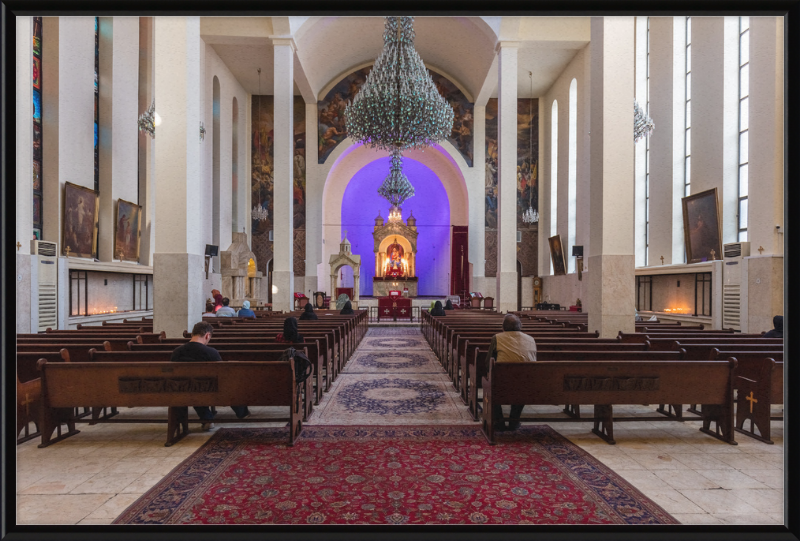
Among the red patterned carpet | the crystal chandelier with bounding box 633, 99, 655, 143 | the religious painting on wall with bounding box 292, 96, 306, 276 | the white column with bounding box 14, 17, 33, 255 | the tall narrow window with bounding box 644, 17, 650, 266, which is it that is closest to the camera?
the red patterned carpet

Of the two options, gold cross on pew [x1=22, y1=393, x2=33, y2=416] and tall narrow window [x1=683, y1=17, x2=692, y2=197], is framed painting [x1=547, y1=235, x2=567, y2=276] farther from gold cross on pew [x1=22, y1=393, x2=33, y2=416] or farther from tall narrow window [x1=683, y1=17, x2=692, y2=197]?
gold cross on pew [x1=22, y1=393, x2=33, y2=416]

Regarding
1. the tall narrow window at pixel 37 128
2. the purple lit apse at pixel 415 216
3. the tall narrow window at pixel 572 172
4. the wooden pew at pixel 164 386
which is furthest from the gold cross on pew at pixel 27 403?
the purple lit apse at pixel 415 216

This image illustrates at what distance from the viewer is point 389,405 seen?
5.29m

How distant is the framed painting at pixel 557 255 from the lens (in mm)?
18422

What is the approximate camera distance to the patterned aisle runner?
15.6 feet

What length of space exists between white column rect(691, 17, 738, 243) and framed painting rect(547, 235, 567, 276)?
7.23 meters

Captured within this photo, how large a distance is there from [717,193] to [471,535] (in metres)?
10.7

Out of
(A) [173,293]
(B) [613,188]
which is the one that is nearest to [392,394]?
(A) [173,293]

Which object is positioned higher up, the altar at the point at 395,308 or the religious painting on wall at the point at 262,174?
the religious painting on wall at the point at 262,174

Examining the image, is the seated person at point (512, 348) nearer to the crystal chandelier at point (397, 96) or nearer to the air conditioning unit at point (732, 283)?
the air conditioning unit at point (732, 283)

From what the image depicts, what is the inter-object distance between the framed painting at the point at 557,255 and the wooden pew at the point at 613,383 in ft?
48.5

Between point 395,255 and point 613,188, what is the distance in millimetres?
19597

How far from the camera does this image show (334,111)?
21.7 meters

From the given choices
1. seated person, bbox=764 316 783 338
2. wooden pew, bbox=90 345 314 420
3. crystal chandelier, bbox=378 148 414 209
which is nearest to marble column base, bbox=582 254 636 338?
seated person, bbox=764 316 783 338
